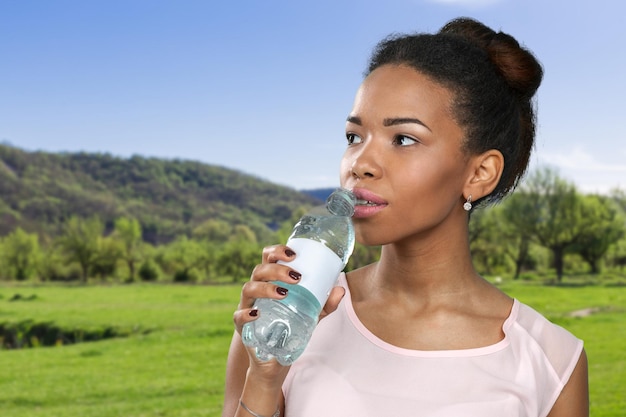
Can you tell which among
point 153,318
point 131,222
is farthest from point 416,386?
point 131,222

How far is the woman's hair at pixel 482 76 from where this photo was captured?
61.4 inches

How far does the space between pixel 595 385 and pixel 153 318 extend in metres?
11.5

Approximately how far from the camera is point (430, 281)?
1723mm

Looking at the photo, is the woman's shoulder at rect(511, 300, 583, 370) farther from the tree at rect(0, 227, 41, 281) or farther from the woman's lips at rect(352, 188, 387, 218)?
the tree at rect(0, 227, 41, 281)

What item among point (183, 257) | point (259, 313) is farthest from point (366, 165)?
point (183, 257)

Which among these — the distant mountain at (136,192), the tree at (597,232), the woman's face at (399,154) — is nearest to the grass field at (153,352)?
the tree at (597,232)

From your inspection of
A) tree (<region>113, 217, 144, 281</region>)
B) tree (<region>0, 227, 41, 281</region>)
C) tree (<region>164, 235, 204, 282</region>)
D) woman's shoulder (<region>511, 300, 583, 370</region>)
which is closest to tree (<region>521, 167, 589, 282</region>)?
tree (<region>164, 235, 204, 282</region>)

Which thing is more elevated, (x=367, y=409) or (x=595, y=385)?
(x=367, y=409)

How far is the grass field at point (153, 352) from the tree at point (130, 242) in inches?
177

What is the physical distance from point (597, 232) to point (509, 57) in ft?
86.6

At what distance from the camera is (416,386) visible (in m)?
1.62

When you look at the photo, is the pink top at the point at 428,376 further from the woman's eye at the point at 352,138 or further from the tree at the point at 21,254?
the tree at the point at 21,254

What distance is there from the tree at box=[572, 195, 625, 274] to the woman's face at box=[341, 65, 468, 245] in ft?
86.3

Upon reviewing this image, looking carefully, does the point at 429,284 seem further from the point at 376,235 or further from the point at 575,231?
the point at 575,231
